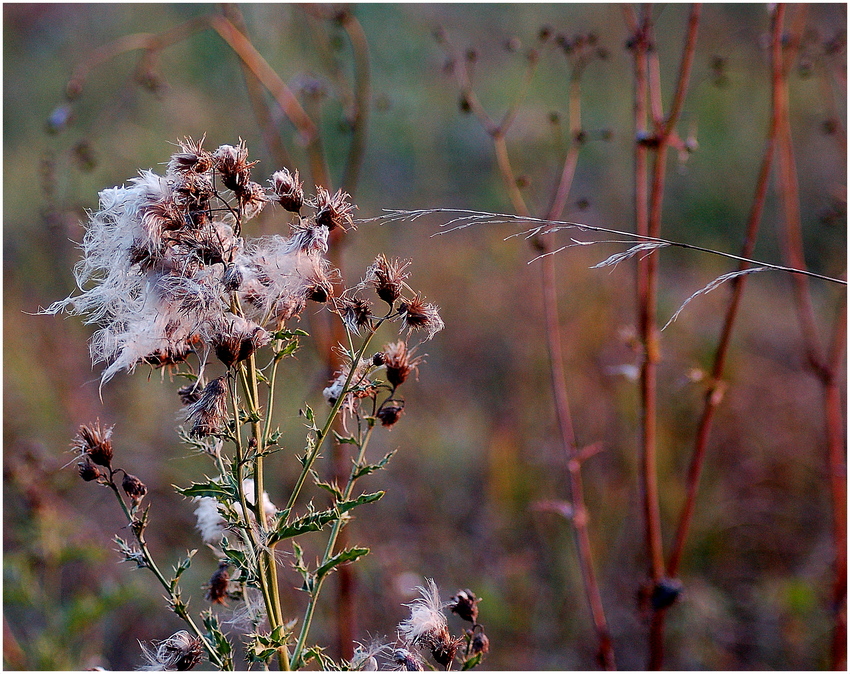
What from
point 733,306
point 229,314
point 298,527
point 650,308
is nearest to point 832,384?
point 733,306

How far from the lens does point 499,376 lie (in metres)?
4.43

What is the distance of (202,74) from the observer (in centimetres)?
741

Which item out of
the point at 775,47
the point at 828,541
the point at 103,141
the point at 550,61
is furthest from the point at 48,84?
the point at 828,541

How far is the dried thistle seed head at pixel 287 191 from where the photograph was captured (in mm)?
1121

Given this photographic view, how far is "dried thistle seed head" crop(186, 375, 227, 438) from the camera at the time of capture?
109cm

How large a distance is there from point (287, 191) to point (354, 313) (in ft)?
0.72

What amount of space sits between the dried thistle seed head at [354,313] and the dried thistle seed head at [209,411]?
216mm

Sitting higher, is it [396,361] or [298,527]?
[396,361]

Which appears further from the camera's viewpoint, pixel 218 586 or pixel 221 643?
pixel 218 586

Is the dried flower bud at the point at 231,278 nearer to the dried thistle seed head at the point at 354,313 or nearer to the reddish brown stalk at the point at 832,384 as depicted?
the dried thistle seed head at the point at 354,313

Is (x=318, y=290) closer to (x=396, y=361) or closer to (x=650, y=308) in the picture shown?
(x=396, y=361)

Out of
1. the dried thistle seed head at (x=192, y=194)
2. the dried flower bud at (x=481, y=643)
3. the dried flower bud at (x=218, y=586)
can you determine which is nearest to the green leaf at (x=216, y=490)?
the dried flower bud at (x=218, y=586)

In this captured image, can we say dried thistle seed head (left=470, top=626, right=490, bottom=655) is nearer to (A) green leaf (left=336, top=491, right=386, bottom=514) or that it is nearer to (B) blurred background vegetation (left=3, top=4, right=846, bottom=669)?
(A) green leaf (left=336, top=491, right=386, bottom=514)

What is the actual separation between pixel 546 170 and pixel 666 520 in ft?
10.3
